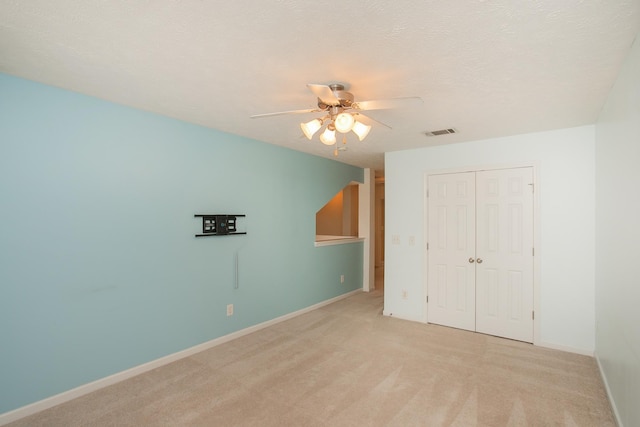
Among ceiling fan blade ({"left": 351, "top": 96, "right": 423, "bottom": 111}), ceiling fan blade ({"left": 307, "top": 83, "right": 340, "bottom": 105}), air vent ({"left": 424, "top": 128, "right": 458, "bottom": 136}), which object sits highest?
air vent ({"left": 424, "top": 128, "right": 458, "bottom": 136})

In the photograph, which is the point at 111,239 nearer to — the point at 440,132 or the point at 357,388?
the point at 357,388

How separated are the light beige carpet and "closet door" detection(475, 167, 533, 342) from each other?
239mm

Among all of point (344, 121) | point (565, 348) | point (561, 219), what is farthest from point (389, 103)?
point (565, 348)

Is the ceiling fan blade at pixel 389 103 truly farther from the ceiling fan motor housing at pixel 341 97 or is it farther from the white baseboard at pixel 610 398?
the white baseboard at pixel 610 398

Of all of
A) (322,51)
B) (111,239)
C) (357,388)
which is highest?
(322,51)

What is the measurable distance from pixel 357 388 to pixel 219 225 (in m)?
2.07

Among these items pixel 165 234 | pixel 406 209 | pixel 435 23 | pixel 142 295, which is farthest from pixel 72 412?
pixel 406 209

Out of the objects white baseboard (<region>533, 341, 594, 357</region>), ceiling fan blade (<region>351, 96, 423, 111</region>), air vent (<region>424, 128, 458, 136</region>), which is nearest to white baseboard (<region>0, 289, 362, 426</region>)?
ceiling fan blade (<region>351, 96, 423, 111</region>)

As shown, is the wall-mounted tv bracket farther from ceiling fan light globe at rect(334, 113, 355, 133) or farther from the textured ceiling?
ceiling fan light globe at rect(334, 113, 355, 133)

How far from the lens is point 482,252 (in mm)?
3709

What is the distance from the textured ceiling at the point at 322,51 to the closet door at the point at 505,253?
1044 millimetres

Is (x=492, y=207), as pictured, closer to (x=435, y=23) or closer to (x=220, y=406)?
(x=435, y=23)

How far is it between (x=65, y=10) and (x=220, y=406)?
8.34 feet

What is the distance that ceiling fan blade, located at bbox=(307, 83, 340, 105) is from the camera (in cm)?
178
